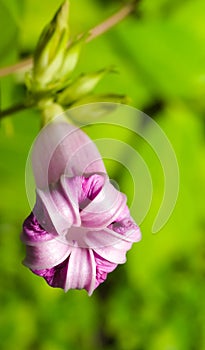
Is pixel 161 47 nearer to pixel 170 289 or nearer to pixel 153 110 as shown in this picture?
pixel 153 110

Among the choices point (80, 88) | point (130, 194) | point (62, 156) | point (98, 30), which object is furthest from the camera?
point (130, 194)

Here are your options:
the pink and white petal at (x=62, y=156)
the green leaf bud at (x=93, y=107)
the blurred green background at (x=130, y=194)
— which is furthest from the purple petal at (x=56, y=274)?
the blurred green background at (x=130, y=194)

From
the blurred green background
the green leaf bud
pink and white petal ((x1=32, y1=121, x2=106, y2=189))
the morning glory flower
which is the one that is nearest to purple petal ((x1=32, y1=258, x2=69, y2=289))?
the morning glory flower

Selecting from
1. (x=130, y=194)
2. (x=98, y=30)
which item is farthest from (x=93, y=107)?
(x=130, y=194)

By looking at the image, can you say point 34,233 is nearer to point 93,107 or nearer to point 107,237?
point 107,237

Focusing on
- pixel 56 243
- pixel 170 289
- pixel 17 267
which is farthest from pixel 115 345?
pixel 56 243

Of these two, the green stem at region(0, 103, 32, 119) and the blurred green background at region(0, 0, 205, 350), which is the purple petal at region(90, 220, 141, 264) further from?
the blurred green background at region(0, 0, 205, 350)

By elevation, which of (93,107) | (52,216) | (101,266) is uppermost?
(93,107)

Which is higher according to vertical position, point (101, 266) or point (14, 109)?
point (14, 109)
